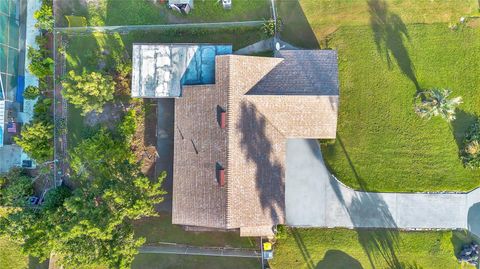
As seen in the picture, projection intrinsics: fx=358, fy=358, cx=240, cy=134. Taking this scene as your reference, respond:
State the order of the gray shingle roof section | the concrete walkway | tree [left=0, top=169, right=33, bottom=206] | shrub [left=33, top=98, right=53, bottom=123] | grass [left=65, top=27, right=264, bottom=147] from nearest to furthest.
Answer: the gray shingle roof section < the concrete walkway < tree [left=0, top=169, right=33, bottom=206] < shrub [left=33, top=98, right=53, bottom=123] < grass [left=65, top=27, right=264, bottom=147]

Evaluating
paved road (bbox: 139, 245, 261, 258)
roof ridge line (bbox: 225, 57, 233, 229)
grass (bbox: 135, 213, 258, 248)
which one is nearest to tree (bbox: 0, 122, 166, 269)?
grass (bbox: 135, 213, 258, 248)

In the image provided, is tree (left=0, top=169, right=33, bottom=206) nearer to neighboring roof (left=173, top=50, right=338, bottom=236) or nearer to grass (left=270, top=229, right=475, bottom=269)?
neighboring roof (left=173, top=50, right=338, bottom=236)

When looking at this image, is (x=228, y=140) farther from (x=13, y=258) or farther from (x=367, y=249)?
(x=13, y=258)

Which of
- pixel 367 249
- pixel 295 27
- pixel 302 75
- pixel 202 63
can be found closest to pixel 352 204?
pixel 367 249

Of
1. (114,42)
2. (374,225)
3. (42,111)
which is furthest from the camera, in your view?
(114,42)

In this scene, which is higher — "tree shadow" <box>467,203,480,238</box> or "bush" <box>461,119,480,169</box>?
"bush" <box>461,119,480,169</box>

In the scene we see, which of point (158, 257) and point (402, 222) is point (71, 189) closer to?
point (158, 257)
